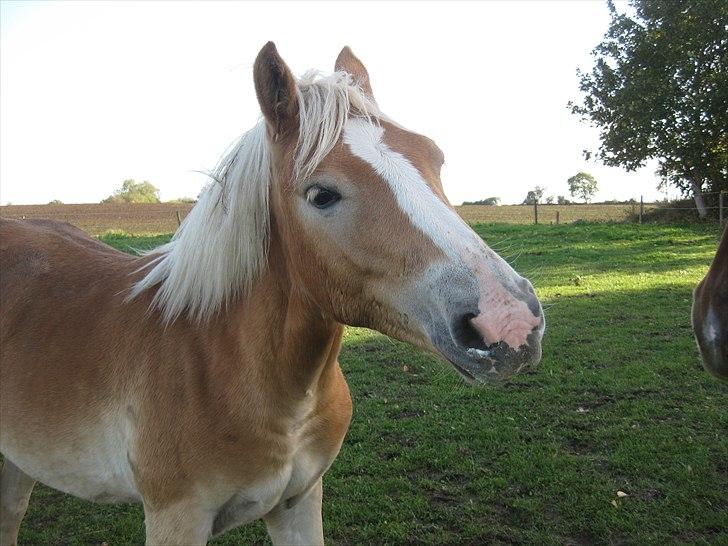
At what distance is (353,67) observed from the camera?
8.86ft

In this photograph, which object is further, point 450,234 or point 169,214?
point 169,214

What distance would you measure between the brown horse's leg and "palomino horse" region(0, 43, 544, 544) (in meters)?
0.77

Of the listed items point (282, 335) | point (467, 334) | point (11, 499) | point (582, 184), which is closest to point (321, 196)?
point (282, 335)

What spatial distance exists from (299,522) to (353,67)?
7.29ft

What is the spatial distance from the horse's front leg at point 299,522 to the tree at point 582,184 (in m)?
80.9

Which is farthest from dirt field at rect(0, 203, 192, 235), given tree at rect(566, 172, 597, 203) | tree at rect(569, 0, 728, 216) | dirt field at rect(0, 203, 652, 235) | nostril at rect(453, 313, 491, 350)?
tree at rect(566, 172, 597, 203)

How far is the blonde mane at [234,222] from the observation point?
2209 mm

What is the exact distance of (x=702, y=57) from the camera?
21922 mm

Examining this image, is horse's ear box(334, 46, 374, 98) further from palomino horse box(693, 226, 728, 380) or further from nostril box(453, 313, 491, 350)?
palomino horse box(693, 226, 728, 380)

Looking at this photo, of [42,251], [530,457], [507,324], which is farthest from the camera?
[530,457]

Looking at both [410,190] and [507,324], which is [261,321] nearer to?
[410,190]

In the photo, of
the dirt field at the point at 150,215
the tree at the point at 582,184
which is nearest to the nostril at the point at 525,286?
the dirt field at the point at 150,215

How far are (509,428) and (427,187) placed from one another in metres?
3.53

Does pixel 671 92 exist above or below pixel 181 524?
above
